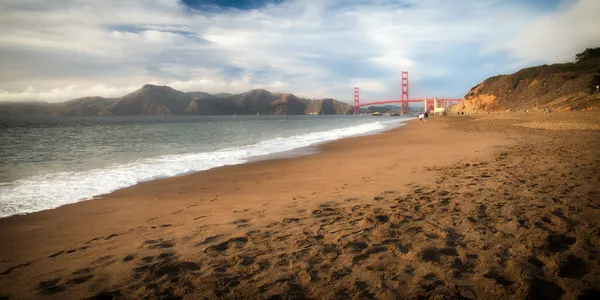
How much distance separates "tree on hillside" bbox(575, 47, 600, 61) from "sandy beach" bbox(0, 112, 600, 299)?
66.5m

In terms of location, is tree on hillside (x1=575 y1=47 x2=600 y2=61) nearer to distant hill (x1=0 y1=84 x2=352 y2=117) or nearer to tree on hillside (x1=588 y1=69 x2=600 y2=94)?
tree on hillside (x1=588 y1=69 x2=600 y2=94)

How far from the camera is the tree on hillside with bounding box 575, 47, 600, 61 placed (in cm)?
5109

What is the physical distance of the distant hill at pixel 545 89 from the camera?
1309 inches

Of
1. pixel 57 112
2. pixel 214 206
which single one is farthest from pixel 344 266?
pixel 57 112

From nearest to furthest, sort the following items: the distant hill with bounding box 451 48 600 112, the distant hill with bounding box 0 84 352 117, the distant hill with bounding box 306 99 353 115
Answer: the distant hill with bounding box 451 48 600 112
the distant hill with bounding box 0 84 352 117
the distant hill with bounding box 306 99 353 115

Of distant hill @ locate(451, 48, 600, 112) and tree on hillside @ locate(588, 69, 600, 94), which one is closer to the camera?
tree on hillside @ locate(588, 69, 600, 94)

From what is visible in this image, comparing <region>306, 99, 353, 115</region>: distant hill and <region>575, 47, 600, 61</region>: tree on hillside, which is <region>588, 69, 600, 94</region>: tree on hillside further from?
<region>306, 99, 353, 115</region>: distant hill

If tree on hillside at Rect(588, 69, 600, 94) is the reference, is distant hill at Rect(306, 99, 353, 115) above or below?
above

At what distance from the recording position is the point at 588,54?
52094 mm

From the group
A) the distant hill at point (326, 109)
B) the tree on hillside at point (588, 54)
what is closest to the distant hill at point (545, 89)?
the tree on hillside at point (588, 54)

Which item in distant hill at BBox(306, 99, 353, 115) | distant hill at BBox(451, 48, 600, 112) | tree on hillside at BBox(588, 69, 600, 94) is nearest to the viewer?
tree on hillside at BBox(588, 69, 600, 94)

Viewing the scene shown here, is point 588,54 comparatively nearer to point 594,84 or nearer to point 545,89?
point 545,89

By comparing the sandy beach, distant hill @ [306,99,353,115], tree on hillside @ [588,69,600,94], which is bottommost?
the sandy beach

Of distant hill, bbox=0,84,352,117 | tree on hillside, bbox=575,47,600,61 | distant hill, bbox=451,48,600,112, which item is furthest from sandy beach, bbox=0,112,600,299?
distant hill, bbox=0,84,352,117
